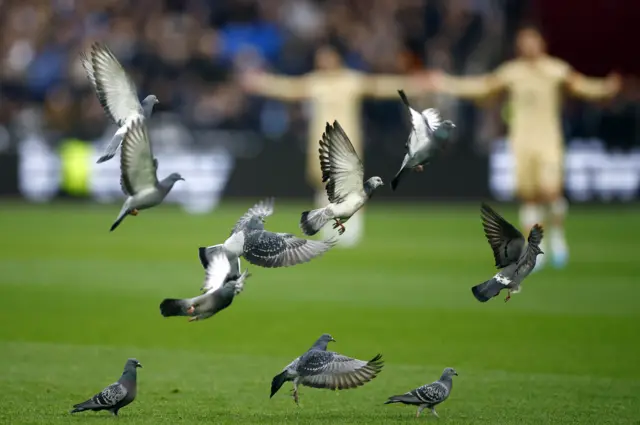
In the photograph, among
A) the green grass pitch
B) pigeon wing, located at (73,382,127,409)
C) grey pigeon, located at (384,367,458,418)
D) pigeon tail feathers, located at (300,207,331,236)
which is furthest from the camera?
the green grass pitch

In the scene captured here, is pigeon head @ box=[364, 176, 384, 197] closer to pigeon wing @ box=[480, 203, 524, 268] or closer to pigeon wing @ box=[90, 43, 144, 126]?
pigeon wing @ box=[480, 203, 524, 268]

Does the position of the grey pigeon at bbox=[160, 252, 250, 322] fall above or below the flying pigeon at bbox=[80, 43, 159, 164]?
below

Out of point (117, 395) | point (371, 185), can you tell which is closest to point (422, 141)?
point (371, 185)

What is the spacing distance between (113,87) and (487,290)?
225 centimetres

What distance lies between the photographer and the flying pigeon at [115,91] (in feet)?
23.1

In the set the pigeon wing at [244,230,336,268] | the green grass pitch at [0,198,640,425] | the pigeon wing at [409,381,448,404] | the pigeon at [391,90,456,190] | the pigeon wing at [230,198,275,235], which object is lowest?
the green grass pitch at [0,198,640,425]

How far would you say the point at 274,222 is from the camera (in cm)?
2325

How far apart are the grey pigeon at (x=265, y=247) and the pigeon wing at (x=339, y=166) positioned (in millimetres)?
285

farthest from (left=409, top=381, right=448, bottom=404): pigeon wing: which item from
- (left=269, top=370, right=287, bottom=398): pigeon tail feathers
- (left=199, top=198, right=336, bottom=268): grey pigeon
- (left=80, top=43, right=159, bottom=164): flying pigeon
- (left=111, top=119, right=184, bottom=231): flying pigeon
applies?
(left=80, top=43, right=159, bottom=164): flying pigeon

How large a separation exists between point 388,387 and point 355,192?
2763mm

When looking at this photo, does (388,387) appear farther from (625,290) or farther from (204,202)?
(204,202)

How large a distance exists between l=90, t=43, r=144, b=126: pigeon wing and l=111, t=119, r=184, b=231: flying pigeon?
1.10 ft

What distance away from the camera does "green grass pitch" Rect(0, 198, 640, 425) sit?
8578 millimetres

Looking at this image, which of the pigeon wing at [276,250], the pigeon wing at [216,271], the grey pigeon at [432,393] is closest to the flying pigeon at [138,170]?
the pigeon wing at [216,271]
